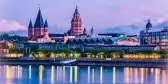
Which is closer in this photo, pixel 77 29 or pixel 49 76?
pixel 49 76

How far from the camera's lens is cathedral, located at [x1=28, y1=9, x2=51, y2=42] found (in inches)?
4341

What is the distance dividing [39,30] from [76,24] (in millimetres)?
6439

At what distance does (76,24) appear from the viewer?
116 metres

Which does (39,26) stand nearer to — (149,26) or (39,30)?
(39,30)

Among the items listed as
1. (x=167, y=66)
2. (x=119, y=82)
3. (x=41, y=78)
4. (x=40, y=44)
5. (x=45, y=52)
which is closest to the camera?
(x=119, y=82)

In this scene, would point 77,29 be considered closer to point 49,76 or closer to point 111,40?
point 111,40

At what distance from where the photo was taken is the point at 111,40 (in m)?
99.1

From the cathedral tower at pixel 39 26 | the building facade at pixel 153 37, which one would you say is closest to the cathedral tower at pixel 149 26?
the building facade at pixel 153 37

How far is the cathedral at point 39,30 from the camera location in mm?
110250

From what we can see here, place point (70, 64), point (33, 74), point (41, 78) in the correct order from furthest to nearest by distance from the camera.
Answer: point (70, 64)
point (33, 74)
point (41, 78)

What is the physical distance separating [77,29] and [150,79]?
69408mm

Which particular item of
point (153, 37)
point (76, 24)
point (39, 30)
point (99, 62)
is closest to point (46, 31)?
point (39, 30)

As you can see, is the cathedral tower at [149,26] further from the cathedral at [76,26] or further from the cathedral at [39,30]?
the cathedral at [39,30]

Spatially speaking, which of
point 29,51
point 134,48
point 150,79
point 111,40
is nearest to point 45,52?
point 29,51
